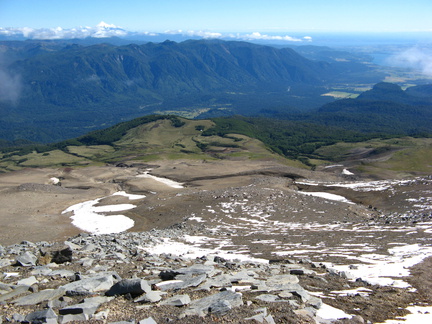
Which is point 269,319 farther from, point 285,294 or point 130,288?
point 130,288

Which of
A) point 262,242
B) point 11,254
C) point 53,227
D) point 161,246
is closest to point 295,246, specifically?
point 262,242

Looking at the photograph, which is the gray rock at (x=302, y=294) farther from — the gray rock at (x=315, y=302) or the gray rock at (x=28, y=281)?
the gray rock at (x=28, y=281)

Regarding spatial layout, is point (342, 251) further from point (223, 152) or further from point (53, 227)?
point (223, 152)

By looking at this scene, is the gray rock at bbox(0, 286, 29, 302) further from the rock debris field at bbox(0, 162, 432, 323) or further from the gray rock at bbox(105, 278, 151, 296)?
the gray rock at bbox(105, 278, 151, 296)

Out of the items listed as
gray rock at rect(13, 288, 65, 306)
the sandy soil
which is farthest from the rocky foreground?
the sandy soil

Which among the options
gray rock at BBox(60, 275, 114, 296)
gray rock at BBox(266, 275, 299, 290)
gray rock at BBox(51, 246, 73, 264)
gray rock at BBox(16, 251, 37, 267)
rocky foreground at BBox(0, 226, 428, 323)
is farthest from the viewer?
gray rock at BBox(51, 246, 73, 264)

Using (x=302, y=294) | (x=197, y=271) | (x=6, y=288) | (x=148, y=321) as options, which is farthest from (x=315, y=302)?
(x=6, y=288)

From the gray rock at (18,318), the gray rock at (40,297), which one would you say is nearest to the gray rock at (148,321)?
the gray rock at (18,318)
